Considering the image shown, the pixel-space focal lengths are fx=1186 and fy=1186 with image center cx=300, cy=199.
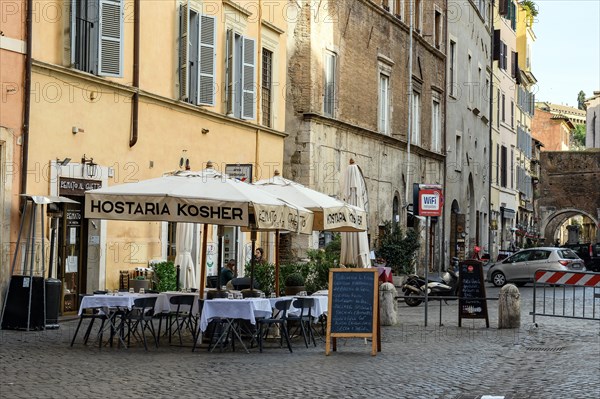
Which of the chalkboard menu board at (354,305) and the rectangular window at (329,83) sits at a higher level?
the rectangular window at (329,83)

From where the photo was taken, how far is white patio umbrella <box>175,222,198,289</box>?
2233cm

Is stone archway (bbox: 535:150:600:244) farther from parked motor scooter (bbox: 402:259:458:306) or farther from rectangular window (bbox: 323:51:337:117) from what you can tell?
parked motor scooter (bbox: 402:259:458:306)

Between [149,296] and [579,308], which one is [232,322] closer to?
[149,296]

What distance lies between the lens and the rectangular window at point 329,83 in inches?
1288

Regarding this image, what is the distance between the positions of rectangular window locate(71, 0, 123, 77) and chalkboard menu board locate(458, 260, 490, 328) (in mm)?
7285

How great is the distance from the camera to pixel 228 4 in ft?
87.6

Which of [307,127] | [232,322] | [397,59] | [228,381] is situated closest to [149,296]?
[232,322]

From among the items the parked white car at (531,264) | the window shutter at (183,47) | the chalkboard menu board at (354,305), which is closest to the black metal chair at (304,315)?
the chalkboard menu board at (354,305)

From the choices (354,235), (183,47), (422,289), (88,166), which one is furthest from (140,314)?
(422,289)

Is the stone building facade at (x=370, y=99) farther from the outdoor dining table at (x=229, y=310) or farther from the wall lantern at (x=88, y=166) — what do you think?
the outdoor dining table at (x=229, y=310)

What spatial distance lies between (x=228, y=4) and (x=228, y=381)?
15.4m

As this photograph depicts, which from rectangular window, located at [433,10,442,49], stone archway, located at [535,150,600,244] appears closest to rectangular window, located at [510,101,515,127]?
stone archway, located at [535,150,600,244]

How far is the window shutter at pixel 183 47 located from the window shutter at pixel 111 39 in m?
3.00

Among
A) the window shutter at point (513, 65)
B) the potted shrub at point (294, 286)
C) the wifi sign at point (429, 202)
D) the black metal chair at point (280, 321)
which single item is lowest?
the black metal chair at point (280, 321)
